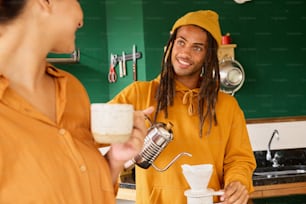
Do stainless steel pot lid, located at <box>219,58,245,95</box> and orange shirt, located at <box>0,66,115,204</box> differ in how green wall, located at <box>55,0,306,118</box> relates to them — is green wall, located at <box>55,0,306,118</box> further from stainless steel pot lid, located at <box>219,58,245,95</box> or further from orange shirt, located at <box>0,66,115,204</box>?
orange shirt, located at <box>0,66,115,204</box>

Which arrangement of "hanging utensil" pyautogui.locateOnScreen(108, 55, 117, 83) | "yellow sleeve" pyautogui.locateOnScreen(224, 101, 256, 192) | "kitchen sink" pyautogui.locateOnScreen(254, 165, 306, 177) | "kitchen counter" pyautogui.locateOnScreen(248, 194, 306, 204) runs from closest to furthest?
1. "yellow sleeve" pyautogui.locateOnScreen(224, 101, 256, 192)
2. "kitchen counter" pyautogui.locateOnScreen(248, 194, 306, 204)
3. "kitchen sink" pyautogui.locateOnScreen(254, 165, 306, 177)
4. "hanging utensil" pyautogui.locateOnScreen(108, 55, 117, 83)

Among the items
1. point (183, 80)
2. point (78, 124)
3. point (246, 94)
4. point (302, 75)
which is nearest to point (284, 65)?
point (302, 75)

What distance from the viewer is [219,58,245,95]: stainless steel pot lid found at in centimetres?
310

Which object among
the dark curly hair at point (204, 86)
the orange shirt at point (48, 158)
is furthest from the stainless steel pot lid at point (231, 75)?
the orange shirt at point (48, 158)

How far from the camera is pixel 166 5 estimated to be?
123 inches

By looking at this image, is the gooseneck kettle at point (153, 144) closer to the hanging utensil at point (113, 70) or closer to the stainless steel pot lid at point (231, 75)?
the stainless steel pot lid at point (231, 75)

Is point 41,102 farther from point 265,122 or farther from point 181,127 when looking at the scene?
point 265,122

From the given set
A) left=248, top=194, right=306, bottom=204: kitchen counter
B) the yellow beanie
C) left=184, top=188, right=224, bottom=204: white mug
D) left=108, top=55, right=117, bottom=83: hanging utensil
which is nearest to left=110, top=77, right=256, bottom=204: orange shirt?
left=184, top=188, right=224, bottom=204: white mug

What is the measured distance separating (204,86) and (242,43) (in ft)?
6.07

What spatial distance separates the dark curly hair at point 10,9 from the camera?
0.65 metres

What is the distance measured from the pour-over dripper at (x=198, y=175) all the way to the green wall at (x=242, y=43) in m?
1.85

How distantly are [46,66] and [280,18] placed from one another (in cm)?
288

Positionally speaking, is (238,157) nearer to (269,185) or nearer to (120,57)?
(269,185)

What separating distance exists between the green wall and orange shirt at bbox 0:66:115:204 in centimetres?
A: 236
